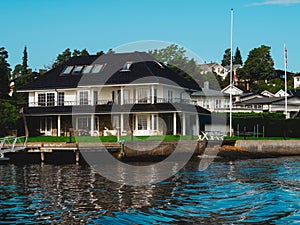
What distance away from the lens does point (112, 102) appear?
177 feet

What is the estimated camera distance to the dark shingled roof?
176ft

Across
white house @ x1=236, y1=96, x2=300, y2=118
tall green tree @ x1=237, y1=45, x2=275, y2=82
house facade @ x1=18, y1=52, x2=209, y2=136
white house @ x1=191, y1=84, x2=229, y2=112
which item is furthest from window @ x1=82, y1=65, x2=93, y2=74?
tall green tree @ x1=237, y1=45, x2=275, y2=82

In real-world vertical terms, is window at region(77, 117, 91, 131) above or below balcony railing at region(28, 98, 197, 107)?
below

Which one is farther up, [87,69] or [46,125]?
[87,69]

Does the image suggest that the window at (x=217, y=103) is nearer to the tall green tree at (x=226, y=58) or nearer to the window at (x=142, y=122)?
the window at (x=142, y=122)

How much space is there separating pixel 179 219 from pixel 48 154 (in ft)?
87.9

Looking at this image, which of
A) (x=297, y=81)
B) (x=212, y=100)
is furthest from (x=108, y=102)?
(x=297, y=81)

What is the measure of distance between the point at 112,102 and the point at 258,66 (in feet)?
238

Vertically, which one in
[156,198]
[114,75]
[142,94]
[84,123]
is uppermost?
[114,75]

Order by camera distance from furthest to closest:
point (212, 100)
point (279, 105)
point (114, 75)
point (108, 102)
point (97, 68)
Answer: point (212, 100) < point (279, 105) < point (97, 68) < point (114, 75) < point (108, 102)

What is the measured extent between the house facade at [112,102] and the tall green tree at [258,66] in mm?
64799

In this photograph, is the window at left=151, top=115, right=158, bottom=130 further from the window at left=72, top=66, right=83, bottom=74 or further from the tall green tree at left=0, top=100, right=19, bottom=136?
the tall green tree at left=0, top=100, right=19, bottom=136

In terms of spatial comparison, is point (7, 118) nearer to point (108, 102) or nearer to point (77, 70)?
point (108, 102)

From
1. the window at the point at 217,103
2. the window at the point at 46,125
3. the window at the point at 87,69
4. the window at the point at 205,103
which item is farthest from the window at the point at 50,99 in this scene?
the window at the point at 217,103
